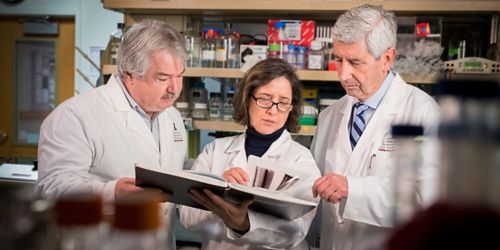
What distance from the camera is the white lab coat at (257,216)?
1.58m

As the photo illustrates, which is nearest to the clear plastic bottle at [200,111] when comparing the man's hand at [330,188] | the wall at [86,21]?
the man's hand at [330,188]

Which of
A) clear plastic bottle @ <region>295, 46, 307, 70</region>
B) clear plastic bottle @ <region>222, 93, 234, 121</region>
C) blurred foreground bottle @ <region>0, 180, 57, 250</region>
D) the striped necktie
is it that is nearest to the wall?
clear plastic bottle @ <region>222, 93, 234, 121</region>

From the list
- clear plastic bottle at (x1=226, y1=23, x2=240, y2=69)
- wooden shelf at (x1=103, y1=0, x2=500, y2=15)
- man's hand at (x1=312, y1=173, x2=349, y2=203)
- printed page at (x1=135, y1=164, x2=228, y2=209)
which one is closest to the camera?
printed page at (x1=135, y1=164, x2=228, y2=209)

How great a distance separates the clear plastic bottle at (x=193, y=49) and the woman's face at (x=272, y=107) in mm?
1129

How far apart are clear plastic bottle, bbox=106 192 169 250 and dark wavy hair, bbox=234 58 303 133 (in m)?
1.28

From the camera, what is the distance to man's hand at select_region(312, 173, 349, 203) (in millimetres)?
1496

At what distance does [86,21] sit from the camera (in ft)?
15.7

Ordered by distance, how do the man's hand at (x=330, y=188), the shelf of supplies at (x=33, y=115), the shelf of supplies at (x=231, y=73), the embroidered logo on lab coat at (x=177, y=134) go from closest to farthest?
1. the man's hand at (x=330, y=188)
2. the embroidered logo on lab coat at (x=177, y=134)
3. the shelf of supplies at (x=231, y=73)
4. the shelf of supplies at (x=33, y=115)

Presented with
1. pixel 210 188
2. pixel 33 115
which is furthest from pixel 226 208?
pixel 33 115

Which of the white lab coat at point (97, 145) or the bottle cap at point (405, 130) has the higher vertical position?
the bottle cap at point (405, 130)

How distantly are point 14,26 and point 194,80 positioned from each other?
108 inches

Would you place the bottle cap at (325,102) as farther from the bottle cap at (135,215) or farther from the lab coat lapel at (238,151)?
the bottle cap at (135,215)

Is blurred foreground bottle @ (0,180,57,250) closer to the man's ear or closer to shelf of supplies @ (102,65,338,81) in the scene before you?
the man's ear

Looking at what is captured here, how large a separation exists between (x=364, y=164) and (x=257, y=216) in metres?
0.45
